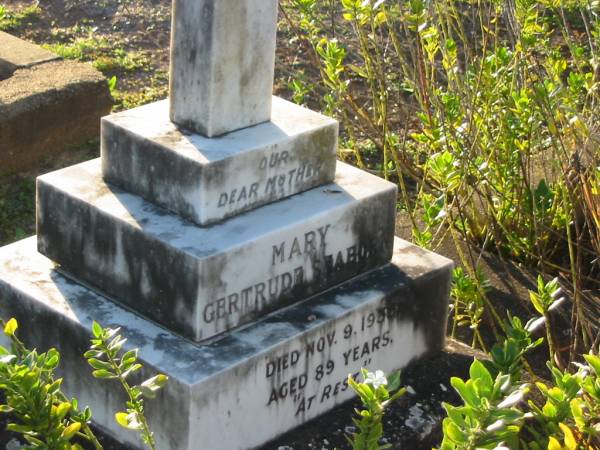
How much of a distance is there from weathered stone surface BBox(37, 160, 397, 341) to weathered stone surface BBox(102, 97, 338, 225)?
5 centimetres

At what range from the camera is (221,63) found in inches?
136

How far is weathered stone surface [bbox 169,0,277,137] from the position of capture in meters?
3.43

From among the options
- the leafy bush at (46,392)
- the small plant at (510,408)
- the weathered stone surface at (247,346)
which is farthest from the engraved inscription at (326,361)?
the leafy bush at (46,392)

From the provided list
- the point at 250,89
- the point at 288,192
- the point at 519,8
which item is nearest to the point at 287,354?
the point at 288,192

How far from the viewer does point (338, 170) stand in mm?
3959

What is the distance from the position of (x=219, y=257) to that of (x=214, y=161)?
269 millimetres

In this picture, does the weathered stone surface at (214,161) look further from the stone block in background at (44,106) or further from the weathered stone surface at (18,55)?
the weathered stone surface at (18,55)

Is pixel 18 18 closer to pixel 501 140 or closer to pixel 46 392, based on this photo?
pixel 501 140

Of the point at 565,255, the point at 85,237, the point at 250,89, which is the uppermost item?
the point at 250,89

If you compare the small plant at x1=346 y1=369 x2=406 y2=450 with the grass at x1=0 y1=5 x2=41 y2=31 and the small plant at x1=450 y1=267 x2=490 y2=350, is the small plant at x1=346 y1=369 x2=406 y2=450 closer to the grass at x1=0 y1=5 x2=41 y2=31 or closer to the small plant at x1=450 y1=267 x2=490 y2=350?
the small plant at x1=450 y1=267 x2=490 y2=350

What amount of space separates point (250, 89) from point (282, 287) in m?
0.59

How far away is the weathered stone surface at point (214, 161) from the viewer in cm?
346

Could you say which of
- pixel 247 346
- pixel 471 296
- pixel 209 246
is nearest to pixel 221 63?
pixel 209 246

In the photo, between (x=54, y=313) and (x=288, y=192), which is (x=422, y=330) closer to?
(x=288, y=192)
